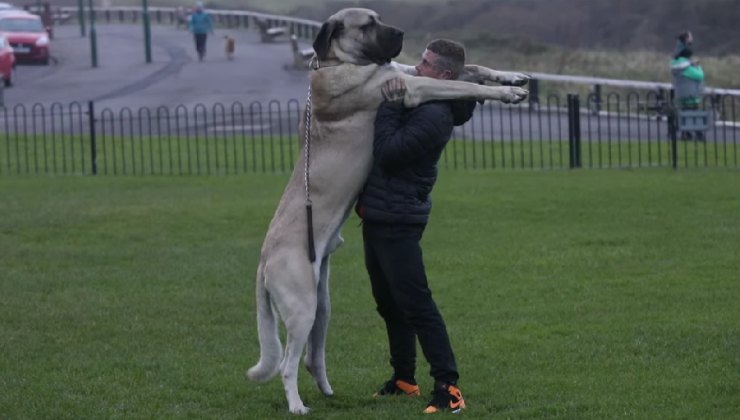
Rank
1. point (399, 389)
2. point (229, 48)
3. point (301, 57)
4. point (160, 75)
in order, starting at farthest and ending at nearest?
point (229, 48) → point (160, 75) → point (301, 57) → point (399, 389)

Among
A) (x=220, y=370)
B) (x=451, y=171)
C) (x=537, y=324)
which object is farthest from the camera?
(x=451, y=171)

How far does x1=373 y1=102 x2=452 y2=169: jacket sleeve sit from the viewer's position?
6898mm

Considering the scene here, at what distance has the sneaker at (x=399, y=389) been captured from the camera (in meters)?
7.75

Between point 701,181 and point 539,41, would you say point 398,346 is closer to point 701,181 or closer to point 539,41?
point 701,181

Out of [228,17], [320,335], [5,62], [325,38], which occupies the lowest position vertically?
[320,335]

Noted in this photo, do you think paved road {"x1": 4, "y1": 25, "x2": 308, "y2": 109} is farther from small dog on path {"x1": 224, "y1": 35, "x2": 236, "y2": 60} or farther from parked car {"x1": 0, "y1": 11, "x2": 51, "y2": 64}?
parked car {"x1": 0, "y1": 11, "x2": 51, "y2": 64}

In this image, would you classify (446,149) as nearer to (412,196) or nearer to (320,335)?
(320,335)

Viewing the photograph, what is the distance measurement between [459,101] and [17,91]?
3249cm

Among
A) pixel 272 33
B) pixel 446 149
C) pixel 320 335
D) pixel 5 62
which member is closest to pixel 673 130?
pixel 446 149

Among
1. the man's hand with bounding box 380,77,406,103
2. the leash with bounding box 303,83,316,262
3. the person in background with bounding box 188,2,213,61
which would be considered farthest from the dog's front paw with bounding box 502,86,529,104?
the person in background with bounding box 188,2,213,61

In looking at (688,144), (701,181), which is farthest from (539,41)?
(701,181)

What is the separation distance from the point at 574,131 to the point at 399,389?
42.6 ft

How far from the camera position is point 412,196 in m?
7.11

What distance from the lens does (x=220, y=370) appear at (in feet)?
28.2
